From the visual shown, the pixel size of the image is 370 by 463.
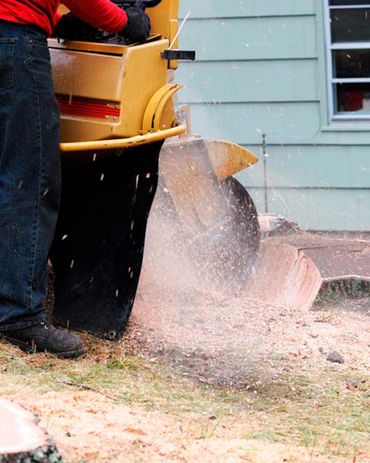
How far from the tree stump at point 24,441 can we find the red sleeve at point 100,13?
73.5 inches

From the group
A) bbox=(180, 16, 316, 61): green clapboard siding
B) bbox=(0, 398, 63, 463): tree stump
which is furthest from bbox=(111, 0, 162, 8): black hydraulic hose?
bbox=(180, 16, 316, 61): green clapboard siding

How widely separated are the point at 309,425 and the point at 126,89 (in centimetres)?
158

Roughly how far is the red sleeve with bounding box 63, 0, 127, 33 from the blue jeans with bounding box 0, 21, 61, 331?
0.18 meters

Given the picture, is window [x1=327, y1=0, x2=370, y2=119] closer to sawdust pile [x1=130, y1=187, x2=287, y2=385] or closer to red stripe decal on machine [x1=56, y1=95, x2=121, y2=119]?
sawdust pile [x1=130, y1=187, x2=287, y2=385]

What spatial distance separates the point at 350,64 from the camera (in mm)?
8109

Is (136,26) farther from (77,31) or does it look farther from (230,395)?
(230,395)

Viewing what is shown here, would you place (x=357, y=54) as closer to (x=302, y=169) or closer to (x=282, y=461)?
(x=302, y=169)

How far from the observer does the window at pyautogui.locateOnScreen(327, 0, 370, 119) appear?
801 centimetres

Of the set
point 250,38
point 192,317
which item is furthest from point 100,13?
point 250,38

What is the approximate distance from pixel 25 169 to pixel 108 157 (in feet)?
1.68

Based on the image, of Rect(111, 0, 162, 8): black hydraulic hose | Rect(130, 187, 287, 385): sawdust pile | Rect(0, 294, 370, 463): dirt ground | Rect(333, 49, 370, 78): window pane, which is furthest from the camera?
Rect(333, 49, 370, 78): window pane

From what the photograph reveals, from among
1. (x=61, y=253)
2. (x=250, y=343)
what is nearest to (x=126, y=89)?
(x=61, y=253)

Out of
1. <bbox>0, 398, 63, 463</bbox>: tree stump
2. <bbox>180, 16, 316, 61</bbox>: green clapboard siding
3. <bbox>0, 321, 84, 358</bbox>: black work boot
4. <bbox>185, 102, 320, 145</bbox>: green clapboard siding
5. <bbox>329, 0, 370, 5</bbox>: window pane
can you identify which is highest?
<bbox>329, 0, 370, 5</bbox>: window pane

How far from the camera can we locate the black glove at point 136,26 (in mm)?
4309
